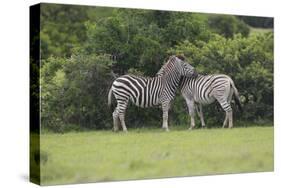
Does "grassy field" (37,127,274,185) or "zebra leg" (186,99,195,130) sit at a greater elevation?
"zebra leg" (186,99,195,130)

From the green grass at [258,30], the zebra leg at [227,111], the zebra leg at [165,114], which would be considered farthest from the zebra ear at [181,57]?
the green grass at [258,30]

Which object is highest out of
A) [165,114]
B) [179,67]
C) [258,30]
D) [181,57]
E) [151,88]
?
[258,30]

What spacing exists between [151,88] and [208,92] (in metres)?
1.35

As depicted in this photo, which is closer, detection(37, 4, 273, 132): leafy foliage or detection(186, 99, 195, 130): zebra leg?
detection(37, 4, 273, 132): leafy foliage

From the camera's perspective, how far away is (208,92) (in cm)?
1504

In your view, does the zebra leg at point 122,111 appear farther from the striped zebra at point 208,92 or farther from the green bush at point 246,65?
the green bush at point 246,65

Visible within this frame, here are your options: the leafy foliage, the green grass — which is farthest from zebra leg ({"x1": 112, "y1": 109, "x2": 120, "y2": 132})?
the green grass

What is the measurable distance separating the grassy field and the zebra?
0.42 m

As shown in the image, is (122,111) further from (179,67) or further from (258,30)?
(258,30)

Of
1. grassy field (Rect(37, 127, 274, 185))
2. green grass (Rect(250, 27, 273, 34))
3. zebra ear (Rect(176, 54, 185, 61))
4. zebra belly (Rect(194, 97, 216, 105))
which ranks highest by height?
green grass (Rect(250, 27, 273, 34))

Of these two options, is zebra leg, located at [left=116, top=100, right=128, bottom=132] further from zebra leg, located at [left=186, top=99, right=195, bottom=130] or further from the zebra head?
zebra leg, located at [left=186, top=99, right=195, bottom=130]

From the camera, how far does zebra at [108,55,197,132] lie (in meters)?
14.1

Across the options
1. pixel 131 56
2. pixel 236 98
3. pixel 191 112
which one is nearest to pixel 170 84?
pixel 191 112

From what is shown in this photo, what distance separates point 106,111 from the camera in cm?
1395
